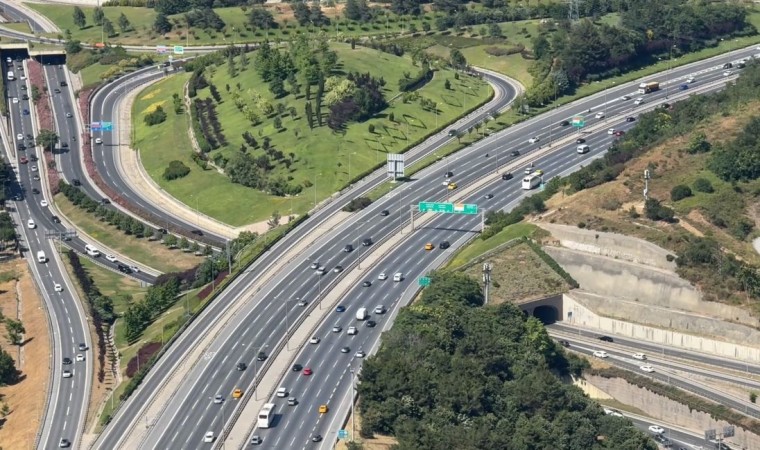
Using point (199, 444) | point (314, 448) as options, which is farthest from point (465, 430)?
point (199, 444)

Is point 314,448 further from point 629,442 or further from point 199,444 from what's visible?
point 629,442

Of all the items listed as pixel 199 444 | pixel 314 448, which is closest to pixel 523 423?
pixel 314 448

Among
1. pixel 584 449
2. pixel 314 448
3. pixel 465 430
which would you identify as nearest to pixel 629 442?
pixel 584 449

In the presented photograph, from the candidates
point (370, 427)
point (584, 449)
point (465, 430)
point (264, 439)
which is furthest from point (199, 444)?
point (584, 449)

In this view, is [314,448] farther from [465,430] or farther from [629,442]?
[629,442]

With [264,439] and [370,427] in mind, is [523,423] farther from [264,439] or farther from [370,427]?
[264,439]

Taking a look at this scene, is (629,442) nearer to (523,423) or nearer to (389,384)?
(523,423)
